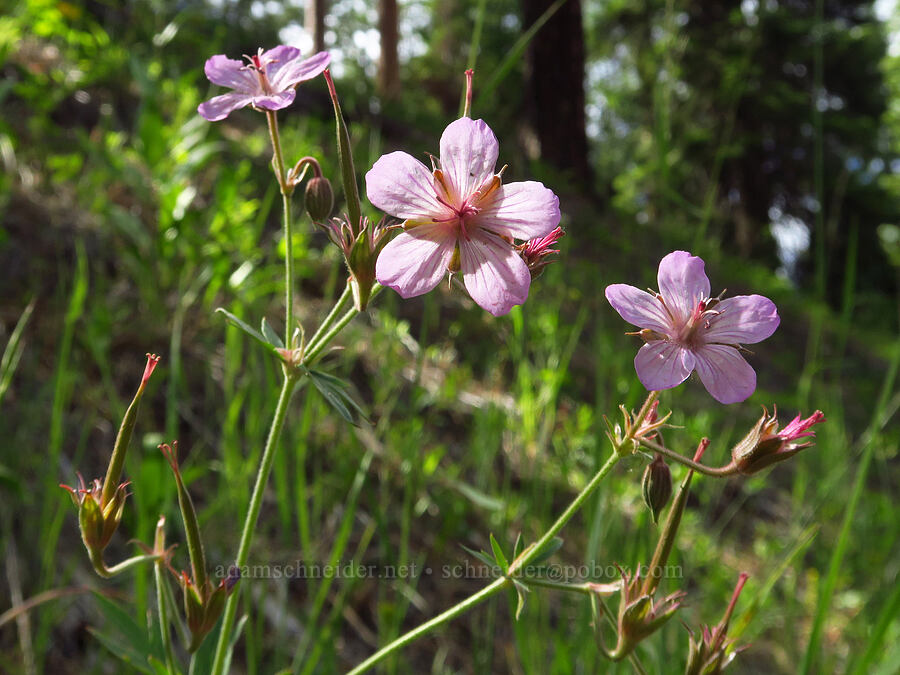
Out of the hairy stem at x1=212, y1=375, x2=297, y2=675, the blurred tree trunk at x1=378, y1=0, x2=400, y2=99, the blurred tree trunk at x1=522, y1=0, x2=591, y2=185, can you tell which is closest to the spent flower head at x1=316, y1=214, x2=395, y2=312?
the hairy stem at x1=212, y1=375, x2=297, y2=675

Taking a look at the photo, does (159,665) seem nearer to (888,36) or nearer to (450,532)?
(450,532)

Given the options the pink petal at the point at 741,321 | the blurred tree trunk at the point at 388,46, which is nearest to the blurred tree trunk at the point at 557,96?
the blurred tree trunk at the point at 388,46

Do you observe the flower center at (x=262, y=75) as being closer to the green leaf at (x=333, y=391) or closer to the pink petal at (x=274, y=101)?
the pink petal at (x=274, y=101)

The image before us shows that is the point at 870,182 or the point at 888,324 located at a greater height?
the point at 870,182

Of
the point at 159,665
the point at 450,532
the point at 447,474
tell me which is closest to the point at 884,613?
the point at 159,665

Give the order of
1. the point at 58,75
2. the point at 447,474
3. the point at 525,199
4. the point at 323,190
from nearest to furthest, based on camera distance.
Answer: the point at 525,199 < the point at 323,190 < the point at 447,474 < the point at 58,75

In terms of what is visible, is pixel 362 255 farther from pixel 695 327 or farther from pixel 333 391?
pixel 695 327

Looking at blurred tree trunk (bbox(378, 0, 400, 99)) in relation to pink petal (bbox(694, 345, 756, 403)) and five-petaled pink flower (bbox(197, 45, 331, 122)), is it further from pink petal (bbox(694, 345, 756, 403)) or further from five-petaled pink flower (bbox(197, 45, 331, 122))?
pink petal (bbox(694, 345, 756, 403))

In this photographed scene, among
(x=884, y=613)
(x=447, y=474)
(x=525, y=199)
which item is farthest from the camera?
(x=447, y=474)
